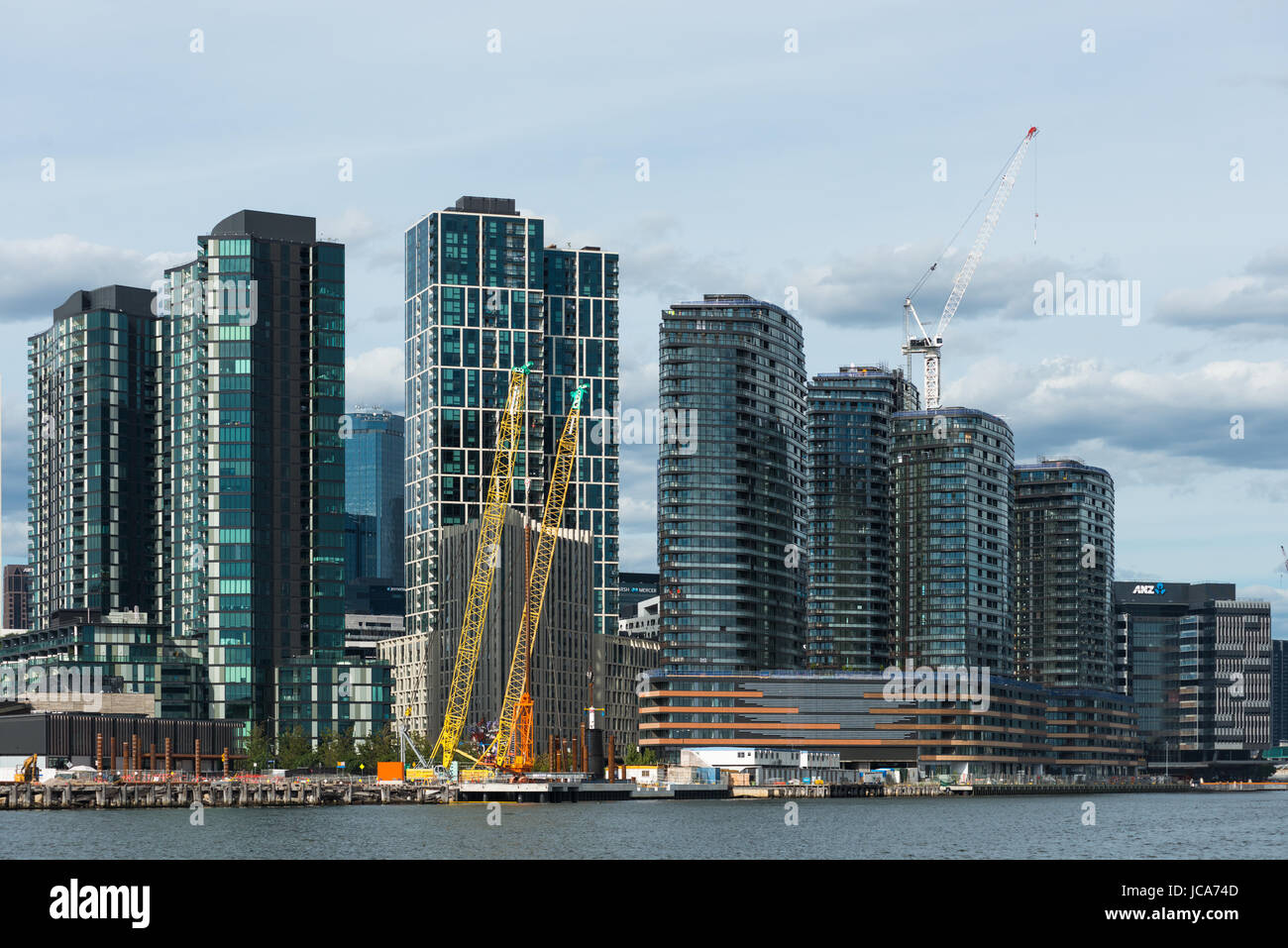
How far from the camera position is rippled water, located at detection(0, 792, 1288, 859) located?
128 m

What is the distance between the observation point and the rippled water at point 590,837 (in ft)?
419

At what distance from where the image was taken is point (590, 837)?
148m
